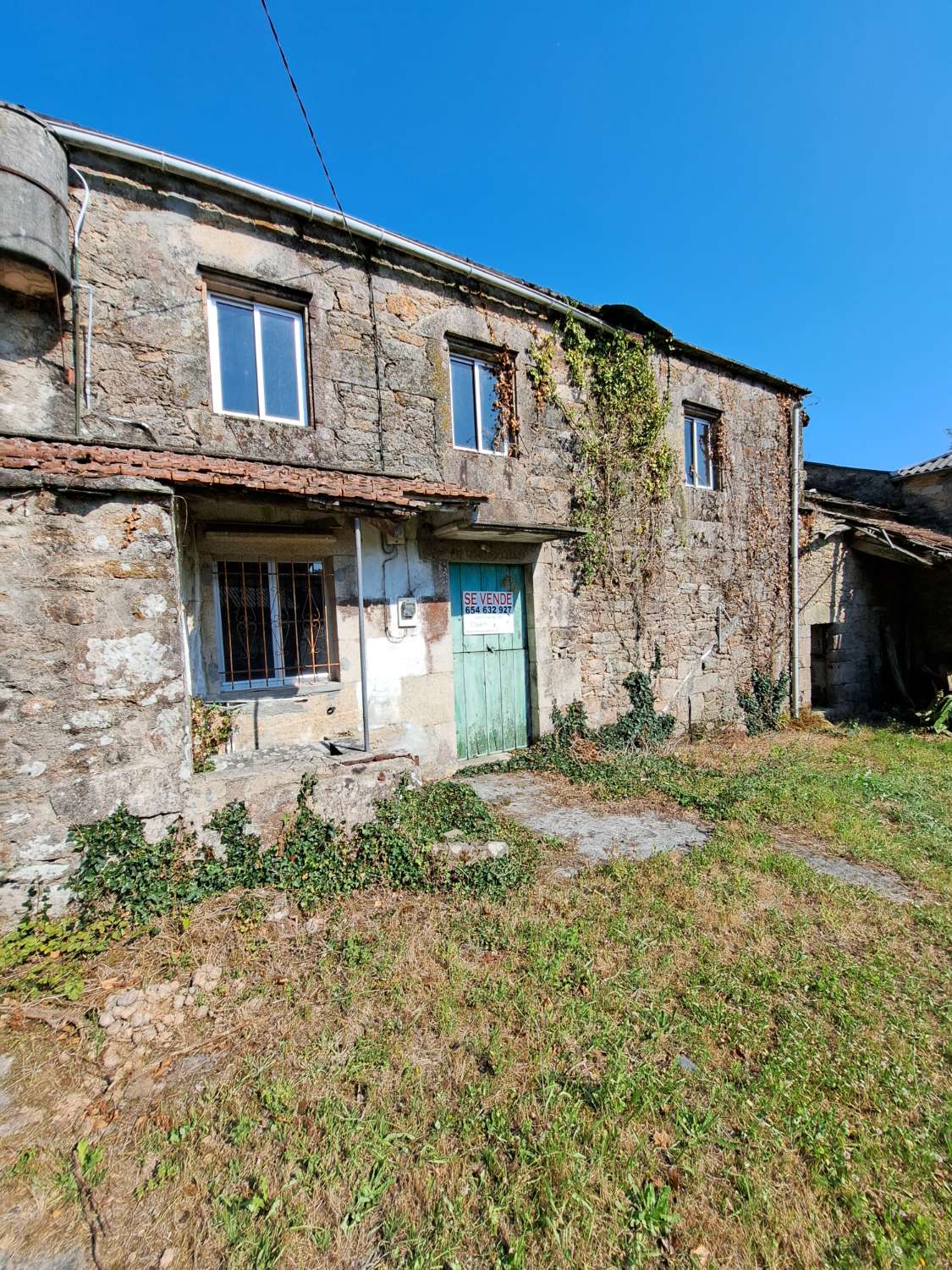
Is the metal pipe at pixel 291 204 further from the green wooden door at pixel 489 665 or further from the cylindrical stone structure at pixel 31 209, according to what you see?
the green wooden door at pixel 489 665

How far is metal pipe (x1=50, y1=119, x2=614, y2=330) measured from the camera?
15.4 ft

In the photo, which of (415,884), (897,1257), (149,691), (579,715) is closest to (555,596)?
(579,715)

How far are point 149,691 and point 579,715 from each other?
556 centimetres

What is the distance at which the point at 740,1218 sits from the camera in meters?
1.88

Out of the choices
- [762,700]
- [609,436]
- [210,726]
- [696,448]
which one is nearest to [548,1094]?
[210,726]

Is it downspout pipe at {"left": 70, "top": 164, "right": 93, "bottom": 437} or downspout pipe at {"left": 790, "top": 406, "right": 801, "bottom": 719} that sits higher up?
downspout pipe at {"left": 70, "top": 164, "right": 93, "bottom": 437}

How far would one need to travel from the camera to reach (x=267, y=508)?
17.4ft

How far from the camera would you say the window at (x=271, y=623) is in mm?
5469

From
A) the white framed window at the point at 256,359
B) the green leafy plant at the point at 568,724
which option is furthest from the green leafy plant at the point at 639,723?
the white framed window at the point at 256,359

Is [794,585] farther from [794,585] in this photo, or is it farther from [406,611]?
[406,611]

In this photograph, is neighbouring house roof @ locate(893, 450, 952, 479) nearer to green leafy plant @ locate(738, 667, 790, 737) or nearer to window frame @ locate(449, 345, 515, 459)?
green leafy plant @ locate(738, 667, 790, 737)

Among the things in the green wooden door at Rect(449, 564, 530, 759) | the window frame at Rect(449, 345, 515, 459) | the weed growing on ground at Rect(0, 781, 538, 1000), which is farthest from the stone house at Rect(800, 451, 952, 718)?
the weed growing on ground at Rect(0, 781, 538, 1000)

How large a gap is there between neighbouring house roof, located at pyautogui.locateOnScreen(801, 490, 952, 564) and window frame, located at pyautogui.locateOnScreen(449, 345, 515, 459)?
23.3 ft

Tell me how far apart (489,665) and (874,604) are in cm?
947
